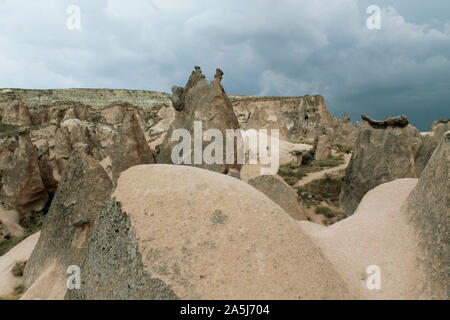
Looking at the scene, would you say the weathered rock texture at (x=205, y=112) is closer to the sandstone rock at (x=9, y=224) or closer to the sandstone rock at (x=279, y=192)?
the sandstone rock at (x=279, y=192)

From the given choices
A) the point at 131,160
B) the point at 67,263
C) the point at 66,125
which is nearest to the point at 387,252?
the point at 67,263

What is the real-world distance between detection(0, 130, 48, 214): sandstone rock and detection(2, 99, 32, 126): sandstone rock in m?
21.2

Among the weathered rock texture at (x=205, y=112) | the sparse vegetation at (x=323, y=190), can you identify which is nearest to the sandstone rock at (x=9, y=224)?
the weathered rock texture at (x=205, y=112)

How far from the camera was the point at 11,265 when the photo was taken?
6.96 m

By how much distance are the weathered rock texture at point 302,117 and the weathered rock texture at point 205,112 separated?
718 inches

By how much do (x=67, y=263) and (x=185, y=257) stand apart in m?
3.68

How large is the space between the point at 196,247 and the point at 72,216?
12.3 ft

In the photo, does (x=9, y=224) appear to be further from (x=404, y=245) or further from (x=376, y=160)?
(x=376, y=160)

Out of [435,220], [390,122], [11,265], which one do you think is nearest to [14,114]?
[11,265]

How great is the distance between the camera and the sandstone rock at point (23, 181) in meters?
13.2

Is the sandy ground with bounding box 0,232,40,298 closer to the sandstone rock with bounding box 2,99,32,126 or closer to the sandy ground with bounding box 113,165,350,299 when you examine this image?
the sandy ground with bounding box 113,165,350,299

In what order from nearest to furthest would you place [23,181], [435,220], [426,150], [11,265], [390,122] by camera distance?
[435,220]
[11,265]
[390,122]
[426,150]
[23,181]

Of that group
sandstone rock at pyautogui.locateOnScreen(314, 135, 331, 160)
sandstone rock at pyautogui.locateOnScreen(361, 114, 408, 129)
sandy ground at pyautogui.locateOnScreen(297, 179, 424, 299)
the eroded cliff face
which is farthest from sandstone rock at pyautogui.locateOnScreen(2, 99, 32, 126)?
sandy ground at pyautogui.locateOnScreen(297, 179, 424, 299)
